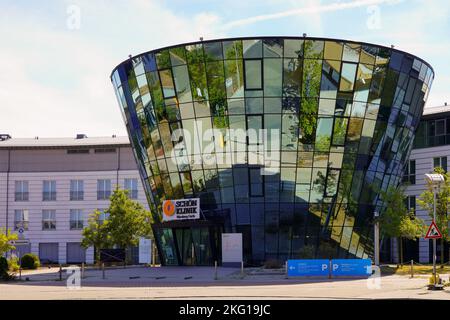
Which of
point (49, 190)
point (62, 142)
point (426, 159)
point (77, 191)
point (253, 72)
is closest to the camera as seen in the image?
point (253, 72)

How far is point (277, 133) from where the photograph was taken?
44312 millimetres

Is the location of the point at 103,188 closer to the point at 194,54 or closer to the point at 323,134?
the point at 194,54

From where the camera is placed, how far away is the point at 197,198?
4712 centimetres

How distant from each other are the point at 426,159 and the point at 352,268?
108 feet

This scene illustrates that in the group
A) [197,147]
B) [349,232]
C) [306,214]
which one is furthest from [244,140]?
[349,232]

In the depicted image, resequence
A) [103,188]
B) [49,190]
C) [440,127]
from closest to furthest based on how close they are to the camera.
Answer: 1. [440,127]
2. [103,188]
3. [49,190]

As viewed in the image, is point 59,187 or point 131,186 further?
point 59,187

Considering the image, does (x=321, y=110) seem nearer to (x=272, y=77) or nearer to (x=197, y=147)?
(x=272, y=77)

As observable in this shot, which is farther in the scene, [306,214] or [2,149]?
[2,149]

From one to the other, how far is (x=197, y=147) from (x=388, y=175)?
45.0 feet

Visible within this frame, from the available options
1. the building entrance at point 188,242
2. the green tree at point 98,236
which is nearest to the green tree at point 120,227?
the green tree at point 98,236

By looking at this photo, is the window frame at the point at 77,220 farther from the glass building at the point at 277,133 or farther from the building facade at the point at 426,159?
the building facade at the point at 426,159

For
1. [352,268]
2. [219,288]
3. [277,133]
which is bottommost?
[219,288]

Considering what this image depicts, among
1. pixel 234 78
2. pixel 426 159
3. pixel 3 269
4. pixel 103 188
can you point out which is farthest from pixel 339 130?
pixel 103 188
